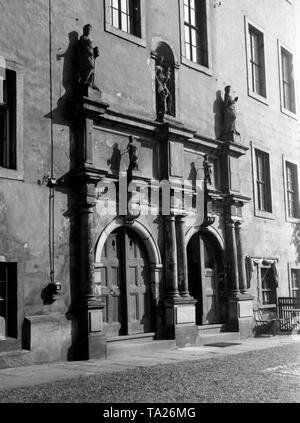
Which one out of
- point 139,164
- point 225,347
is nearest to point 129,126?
point 139,164

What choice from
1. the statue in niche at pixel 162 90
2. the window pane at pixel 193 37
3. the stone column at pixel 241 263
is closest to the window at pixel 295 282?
the stone column at pixel 241 263

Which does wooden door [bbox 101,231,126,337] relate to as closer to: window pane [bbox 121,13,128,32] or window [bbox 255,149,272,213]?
window pane [bbox 121,13,128,32]

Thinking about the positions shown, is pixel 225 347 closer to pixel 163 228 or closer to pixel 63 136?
pixel 163 228

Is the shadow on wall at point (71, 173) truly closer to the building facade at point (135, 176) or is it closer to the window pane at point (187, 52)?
the building facade at point (135, 176)

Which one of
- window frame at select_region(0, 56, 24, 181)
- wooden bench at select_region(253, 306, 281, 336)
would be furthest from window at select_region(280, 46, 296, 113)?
window frame at select_region(0, 56, 24, 181)

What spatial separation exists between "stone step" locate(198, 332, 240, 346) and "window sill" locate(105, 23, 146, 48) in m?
6.98

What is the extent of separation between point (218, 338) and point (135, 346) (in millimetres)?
2976

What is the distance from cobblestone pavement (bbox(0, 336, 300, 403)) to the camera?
688 centimetres

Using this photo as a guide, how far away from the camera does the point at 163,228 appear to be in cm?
1320

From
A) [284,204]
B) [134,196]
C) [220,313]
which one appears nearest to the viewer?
[134,196]

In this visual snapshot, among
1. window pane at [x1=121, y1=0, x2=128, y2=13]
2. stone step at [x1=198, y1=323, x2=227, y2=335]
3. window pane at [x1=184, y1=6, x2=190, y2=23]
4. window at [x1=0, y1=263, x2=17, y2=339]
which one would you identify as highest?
window pane at [x1=184, y1=6, x2=190, y2=23]

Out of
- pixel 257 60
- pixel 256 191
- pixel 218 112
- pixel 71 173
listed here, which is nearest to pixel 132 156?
pixel 71 173

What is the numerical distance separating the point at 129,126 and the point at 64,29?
242 cm

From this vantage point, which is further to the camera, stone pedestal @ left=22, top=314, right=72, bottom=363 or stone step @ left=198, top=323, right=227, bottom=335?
stone step @ left=198, top=323, right=227, bottom=335
